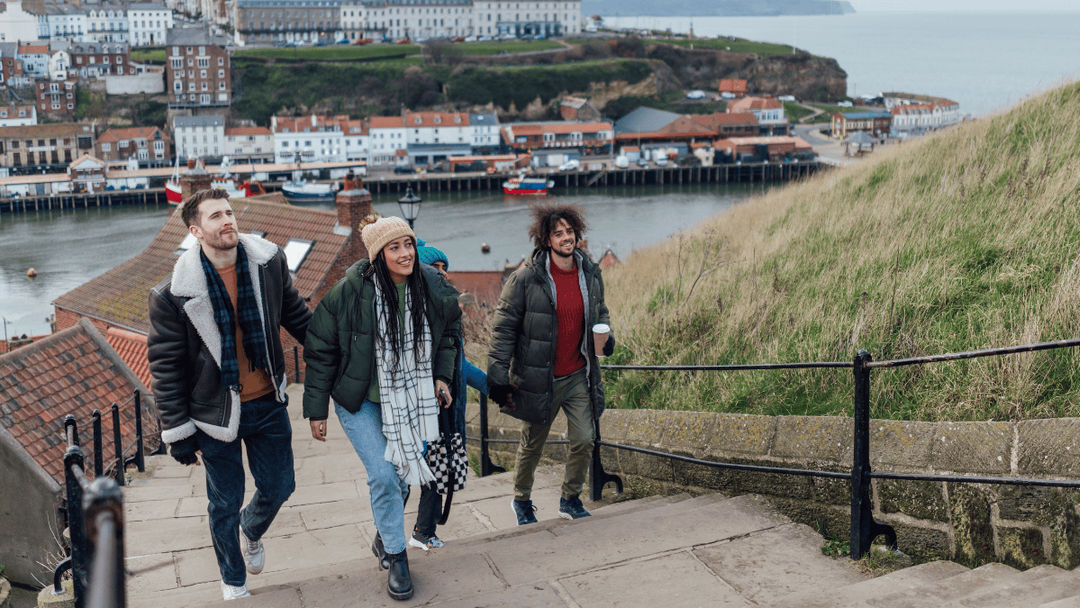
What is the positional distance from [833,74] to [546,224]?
13111 cm

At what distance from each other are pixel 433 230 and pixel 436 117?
33.7 metres

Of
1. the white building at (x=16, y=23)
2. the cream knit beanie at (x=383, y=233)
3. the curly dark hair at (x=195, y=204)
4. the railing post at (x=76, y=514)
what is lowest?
the railing post at (x=76, y=514)

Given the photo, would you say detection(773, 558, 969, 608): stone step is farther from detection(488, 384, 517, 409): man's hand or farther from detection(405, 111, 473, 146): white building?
detection(405, 111, 473, 146): white building

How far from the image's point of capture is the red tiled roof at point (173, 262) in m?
13.9

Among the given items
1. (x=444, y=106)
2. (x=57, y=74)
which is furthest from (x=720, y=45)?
(x=57, y=74)

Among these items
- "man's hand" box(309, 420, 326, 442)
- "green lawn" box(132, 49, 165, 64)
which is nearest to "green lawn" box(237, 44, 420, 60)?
"green lawn" box(132, 49, 165, 64)

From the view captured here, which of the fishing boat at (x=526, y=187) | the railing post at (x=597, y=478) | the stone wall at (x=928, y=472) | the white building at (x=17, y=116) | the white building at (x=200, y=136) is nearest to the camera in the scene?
the stone wall at (x=928, y=472)

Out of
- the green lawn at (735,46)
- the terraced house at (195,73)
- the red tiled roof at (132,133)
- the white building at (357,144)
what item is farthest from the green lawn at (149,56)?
the green lawn at (735,46)

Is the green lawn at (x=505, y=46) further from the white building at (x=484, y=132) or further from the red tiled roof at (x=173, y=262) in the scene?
the red tiled roof at (x=173, y=262)

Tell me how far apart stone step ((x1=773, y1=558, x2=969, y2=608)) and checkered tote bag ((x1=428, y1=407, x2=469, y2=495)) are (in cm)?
129

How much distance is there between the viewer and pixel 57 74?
4031 inches

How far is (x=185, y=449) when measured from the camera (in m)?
2.98

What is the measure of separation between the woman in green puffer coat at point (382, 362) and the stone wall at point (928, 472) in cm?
133

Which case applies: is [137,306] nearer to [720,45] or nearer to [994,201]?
[994,201]
